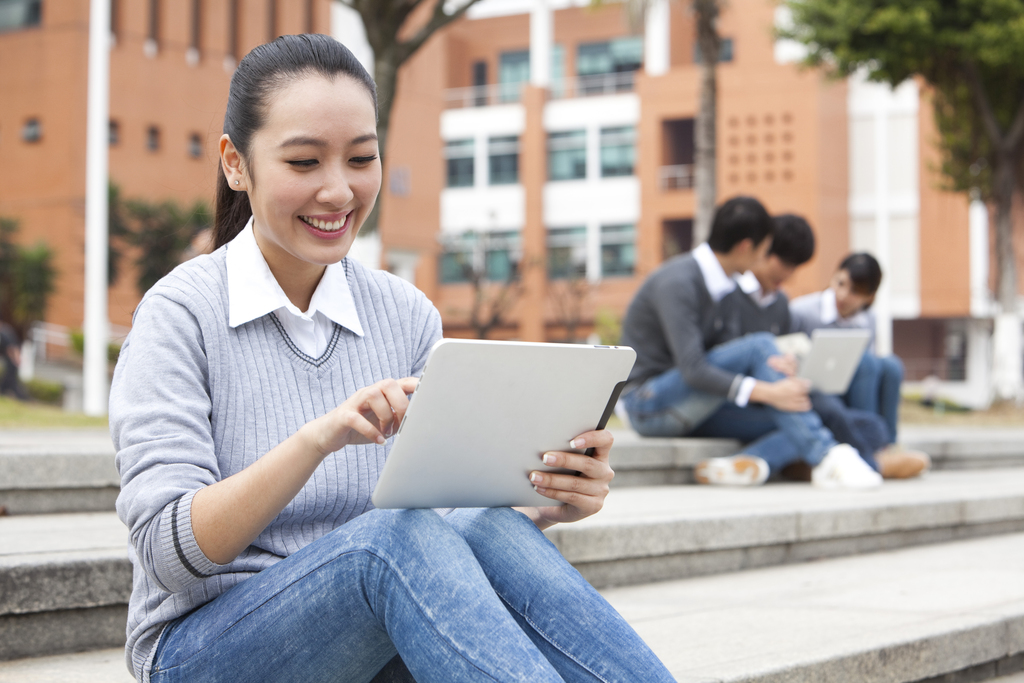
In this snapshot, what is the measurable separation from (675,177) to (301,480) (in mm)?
29318

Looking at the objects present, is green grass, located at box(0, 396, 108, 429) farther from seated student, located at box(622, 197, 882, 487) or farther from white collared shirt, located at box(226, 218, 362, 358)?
white collared shirt, located at box(226, 218, 362, 358)

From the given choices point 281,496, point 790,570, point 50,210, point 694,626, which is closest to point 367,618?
point 281,496

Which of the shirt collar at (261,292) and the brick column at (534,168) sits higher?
the brick column at (534,168)

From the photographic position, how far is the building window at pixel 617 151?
3092 centimetres

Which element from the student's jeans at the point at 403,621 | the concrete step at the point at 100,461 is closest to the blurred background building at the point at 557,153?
the concrete step at the point at 100,461

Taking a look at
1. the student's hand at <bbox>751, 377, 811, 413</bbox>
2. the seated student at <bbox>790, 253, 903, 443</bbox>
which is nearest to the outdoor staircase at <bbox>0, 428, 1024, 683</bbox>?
the student's hand at <bbox>751, 377, 811, 413</bbox>

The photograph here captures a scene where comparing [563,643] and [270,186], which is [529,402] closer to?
[563,643]

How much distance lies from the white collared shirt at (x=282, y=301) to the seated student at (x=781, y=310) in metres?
3.53

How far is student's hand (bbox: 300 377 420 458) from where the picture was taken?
1520 mm

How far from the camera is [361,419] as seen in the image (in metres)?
1.52

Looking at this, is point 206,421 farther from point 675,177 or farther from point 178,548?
point 675,177

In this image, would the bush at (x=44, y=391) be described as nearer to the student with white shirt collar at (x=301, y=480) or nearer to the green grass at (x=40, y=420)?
the green grass at (x=40, y=420)

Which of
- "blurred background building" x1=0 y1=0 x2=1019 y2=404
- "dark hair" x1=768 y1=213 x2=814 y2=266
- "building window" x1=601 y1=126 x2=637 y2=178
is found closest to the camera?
"dark hair" x1=768 y1=213 x2=814 y2=266

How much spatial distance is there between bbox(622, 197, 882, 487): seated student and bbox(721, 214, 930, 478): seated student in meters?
0.08
